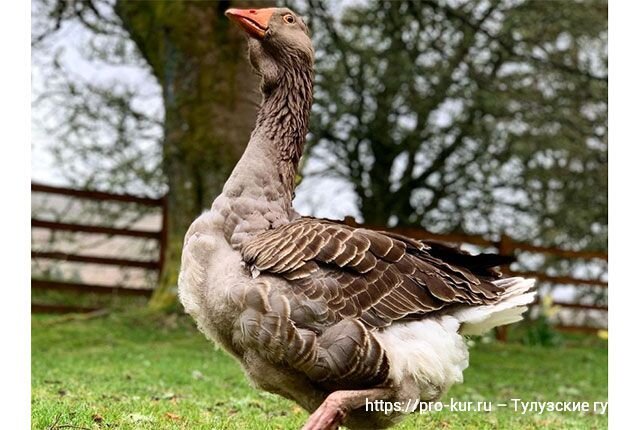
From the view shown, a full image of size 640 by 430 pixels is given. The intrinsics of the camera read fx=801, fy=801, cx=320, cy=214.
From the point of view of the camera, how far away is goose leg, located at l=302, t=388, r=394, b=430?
3.51 metres

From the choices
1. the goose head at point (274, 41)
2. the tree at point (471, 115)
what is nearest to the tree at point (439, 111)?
the tree at point (471, 115)

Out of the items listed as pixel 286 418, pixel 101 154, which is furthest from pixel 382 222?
pixel 286 418

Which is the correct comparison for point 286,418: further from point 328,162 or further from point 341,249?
point 328,162

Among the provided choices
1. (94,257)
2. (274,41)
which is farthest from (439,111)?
(274,41)

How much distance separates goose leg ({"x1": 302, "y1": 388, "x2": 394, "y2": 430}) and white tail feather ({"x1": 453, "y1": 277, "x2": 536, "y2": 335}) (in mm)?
596

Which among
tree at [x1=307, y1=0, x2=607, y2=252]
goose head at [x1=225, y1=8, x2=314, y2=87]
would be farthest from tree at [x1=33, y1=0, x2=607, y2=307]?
goose head at [x1=225, y1=8, x2=314, y2=87]

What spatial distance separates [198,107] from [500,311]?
8036mm

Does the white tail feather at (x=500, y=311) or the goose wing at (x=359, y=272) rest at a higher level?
the goose wing at (x=359, y=272)

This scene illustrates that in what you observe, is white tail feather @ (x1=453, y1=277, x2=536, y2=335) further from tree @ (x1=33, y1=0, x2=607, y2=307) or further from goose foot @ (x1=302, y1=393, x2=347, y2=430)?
tree @ (x1=33, y1=0, x2=607, y2=307)

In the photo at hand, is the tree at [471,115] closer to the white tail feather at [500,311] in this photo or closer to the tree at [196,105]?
the tree at [196,105]

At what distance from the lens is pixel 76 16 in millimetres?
13992

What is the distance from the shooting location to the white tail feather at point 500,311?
400cm

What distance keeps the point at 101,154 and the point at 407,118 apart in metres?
6.13

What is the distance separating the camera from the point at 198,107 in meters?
11.3
